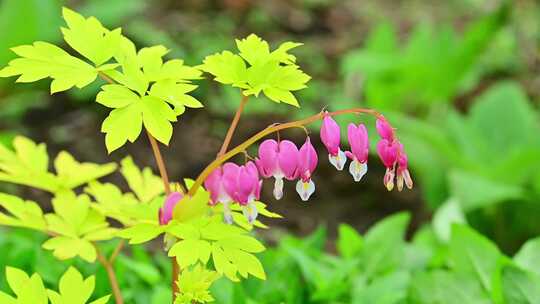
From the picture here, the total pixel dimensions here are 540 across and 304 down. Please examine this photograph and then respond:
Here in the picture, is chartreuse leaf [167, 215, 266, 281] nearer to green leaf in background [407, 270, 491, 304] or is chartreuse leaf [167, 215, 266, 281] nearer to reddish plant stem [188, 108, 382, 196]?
reddish plant stem [188, 108, 382, 196]

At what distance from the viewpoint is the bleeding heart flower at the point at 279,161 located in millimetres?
1209

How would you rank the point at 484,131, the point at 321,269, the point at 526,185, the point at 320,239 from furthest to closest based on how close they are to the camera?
the point at 484,131 < the point at 526,185 < the point at 320,239 < the point at 321,269

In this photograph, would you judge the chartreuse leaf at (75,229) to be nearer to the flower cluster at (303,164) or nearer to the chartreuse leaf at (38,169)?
the chartreuse leaf at (38,169)

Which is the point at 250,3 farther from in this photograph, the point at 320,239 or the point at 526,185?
the point at 320,239

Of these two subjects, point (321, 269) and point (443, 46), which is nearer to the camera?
point (321, 269)

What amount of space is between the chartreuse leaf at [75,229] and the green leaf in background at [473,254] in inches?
27.9

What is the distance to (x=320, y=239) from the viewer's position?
6.79 feet

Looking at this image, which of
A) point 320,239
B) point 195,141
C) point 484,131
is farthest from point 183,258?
point 195,141

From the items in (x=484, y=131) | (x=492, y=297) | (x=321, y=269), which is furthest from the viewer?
(x=484, y=131)

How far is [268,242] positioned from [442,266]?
122 centimetres

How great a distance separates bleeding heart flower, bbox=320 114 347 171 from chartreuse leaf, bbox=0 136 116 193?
1.95ft

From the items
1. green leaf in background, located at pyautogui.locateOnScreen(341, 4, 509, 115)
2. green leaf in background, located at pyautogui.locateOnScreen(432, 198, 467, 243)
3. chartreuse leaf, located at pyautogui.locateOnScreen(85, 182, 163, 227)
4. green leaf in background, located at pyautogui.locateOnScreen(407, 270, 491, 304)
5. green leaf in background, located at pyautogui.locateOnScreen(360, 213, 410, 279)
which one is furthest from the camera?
green leaf in background, located at pyautogui.locateOnScreen(341, 4, 509, 115)

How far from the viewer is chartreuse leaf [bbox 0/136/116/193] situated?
1589 mm

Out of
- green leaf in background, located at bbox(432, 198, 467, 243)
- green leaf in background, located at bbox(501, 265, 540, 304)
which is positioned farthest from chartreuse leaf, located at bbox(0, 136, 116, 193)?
green leaf in background, located at bbox(432, 198, 467, 243)
